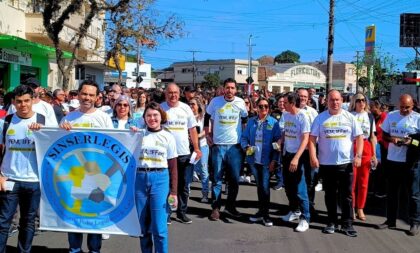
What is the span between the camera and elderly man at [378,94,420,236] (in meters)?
7.25

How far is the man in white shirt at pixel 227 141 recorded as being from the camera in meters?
7.71

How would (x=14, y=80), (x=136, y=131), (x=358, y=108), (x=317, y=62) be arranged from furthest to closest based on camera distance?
(x=317, y=62) → (x=14, y=80) → (x=358, y=108) → (x=136, y=131)

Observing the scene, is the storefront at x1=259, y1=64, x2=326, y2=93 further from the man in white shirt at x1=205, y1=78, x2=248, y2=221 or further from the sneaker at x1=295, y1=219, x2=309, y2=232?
the sneaker at x1=295, y1=219, x2=309, y2=232

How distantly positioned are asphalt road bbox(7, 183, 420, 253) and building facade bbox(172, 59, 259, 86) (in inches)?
3300

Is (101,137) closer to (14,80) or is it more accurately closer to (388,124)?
(388,124)

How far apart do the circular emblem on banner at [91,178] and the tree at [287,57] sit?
133 m

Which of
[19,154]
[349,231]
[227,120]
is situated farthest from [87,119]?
[349,231]

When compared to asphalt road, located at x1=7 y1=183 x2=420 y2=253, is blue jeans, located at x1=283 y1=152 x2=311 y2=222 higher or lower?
higher

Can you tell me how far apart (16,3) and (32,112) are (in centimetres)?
1756

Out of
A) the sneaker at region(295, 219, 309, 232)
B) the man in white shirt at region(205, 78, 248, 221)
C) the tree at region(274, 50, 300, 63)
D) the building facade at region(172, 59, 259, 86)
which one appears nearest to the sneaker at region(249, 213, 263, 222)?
the man in white shirt at region(205, 78, 248, 221)

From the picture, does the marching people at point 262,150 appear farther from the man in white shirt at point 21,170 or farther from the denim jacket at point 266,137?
the man in white shirt at point 21,170

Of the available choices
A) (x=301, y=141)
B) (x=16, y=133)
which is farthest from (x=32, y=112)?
(x=301, y=141)

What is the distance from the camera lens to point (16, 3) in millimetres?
20875

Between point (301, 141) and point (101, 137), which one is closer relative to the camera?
point (101, 137)
